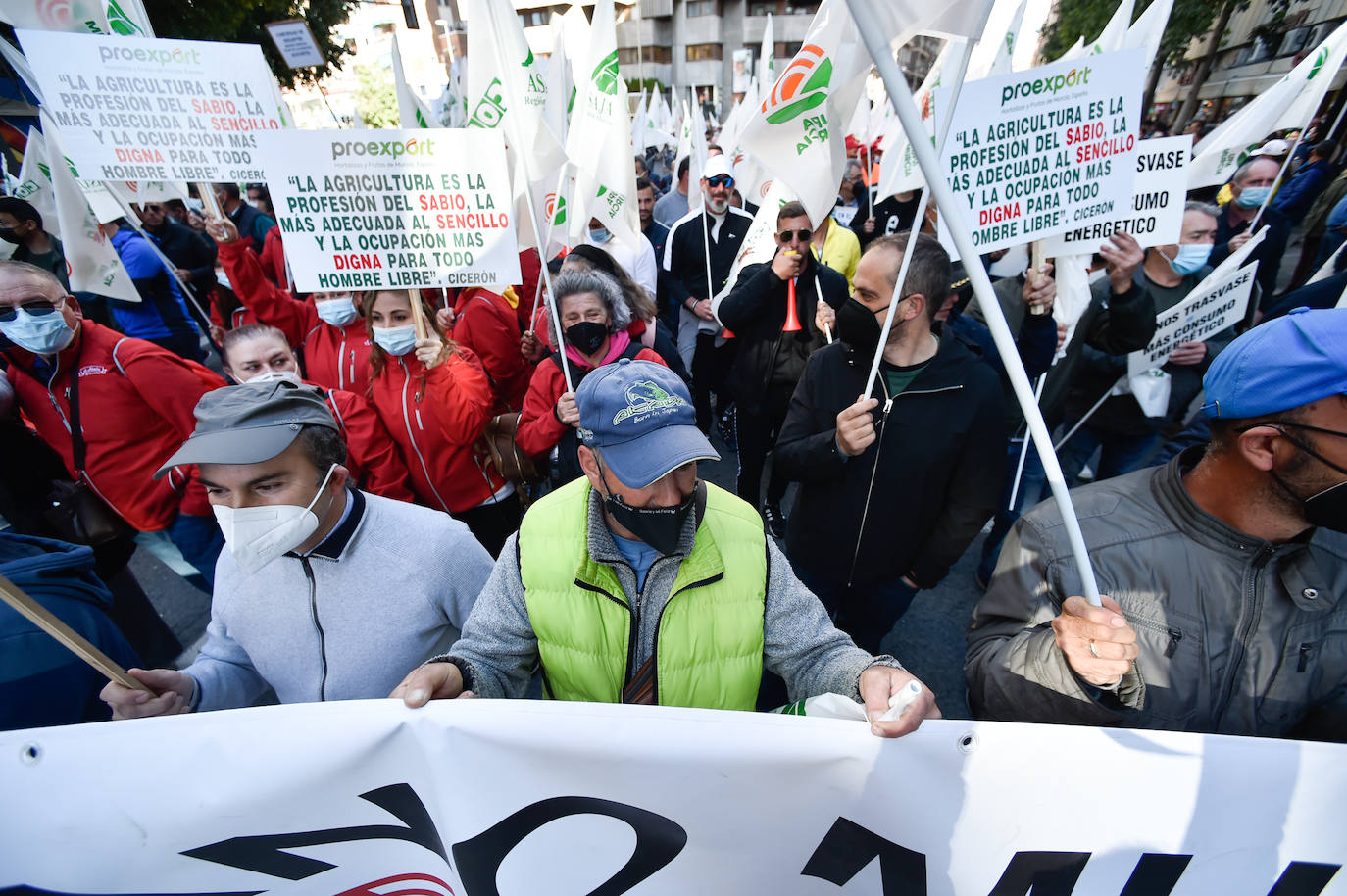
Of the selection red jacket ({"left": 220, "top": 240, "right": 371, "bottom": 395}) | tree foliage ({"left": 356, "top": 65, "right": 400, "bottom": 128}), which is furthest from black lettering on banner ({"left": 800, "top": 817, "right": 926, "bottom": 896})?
tree foliage ({"left": 356, "top": 65, "right": 400, "bottom": 128})

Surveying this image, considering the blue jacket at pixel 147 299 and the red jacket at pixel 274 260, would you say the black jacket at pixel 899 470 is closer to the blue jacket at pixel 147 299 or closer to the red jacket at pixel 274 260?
the red jacket at pixel 274 260

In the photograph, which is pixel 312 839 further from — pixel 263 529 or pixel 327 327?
pixel 327 327

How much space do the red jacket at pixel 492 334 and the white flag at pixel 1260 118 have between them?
4.38 m

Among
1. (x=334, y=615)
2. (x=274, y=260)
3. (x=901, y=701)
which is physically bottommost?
(x=334, y=615)

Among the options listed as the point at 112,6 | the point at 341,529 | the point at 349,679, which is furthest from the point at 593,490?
the point at 112,6

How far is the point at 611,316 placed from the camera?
3.04m

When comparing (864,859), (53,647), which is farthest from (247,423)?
(864,859)

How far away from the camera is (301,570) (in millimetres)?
1645

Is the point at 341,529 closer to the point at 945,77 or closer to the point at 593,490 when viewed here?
the point at 593,490

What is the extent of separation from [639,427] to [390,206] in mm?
1959

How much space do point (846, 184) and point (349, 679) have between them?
8.57 meters

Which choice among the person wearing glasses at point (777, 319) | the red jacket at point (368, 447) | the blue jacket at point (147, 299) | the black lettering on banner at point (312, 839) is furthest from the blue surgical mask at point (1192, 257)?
the blue jacket at point (147, 299)

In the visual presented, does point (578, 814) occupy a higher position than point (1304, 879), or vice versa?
point (578, 814)

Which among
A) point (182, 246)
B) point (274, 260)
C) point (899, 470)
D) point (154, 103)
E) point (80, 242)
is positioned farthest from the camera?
point (182, 246)
